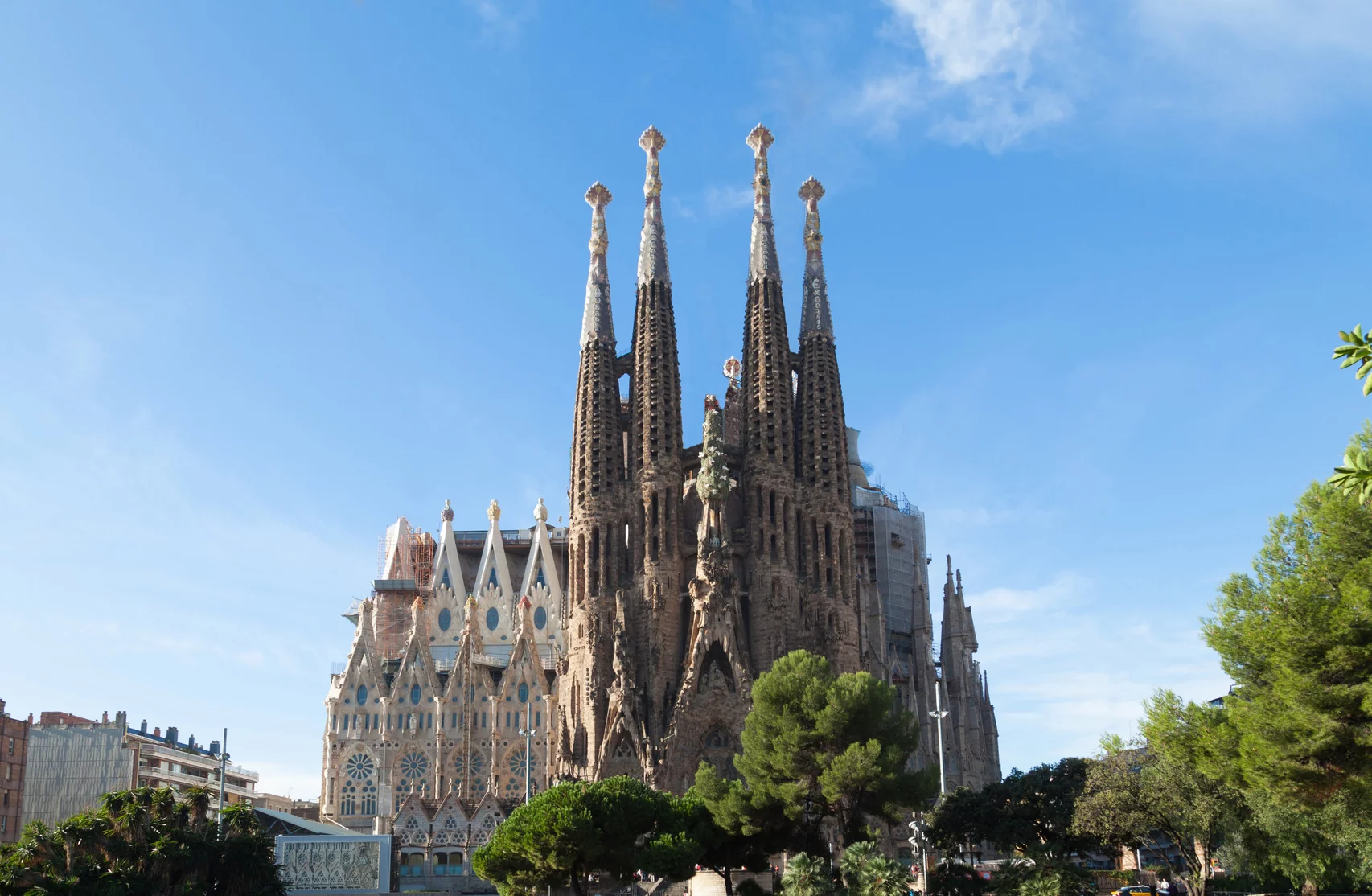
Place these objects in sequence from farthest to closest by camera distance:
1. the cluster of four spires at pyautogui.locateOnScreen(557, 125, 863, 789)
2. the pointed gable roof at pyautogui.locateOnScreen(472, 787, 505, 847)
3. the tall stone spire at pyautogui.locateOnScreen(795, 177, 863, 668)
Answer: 1. the tall stone spire at pyautogui.locateOnScreen(795, 177, 863, 668)
2. the cluster of four spires at pyautogui.locateOnScreen(557, 125, 863, 789)
3. the pointed gable roof at pyautogui.locateOnScreen(472, 787, 505, 847)

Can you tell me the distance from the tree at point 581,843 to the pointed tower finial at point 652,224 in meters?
37.5

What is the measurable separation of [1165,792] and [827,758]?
1024 cm

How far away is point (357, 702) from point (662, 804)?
3480 centimetres

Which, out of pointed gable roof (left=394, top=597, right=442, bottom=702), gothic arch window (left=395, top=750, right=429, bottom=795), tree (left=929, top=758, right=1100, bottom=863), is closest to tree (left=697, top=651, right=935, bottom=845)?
tree (left=929, top=758, right=1100, bottom=863)

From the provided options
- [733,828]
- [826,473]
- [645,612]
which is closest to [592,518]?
[645,612]

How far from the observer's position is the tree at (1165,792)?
96.9 feet

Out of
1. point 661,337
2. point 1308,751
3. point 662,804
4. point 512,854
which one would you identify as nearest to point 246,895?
point 512,854

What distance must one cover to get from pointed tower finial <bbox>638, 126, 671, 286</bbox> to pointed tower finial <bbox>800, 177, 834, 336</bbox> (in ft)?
26.0

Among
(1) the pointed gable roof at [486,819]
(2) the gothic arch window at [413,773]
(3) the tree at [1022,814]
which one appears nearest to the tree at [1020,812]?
(3) the tree at [1022,814]

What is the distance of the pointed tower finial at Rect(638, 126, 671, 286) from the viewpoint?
227 feet

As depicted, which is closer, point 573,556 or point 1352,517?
point 1352,517

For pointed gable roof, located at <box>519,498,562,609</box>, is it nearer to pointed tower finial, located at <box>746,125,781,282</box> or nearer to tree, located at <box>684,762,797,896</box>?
pointed tower finial, located at <box>746,125,781,282</box>

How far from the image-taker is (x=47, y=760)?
68750mm

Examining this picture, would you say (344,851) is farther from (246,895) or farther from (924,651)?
(924,651)
